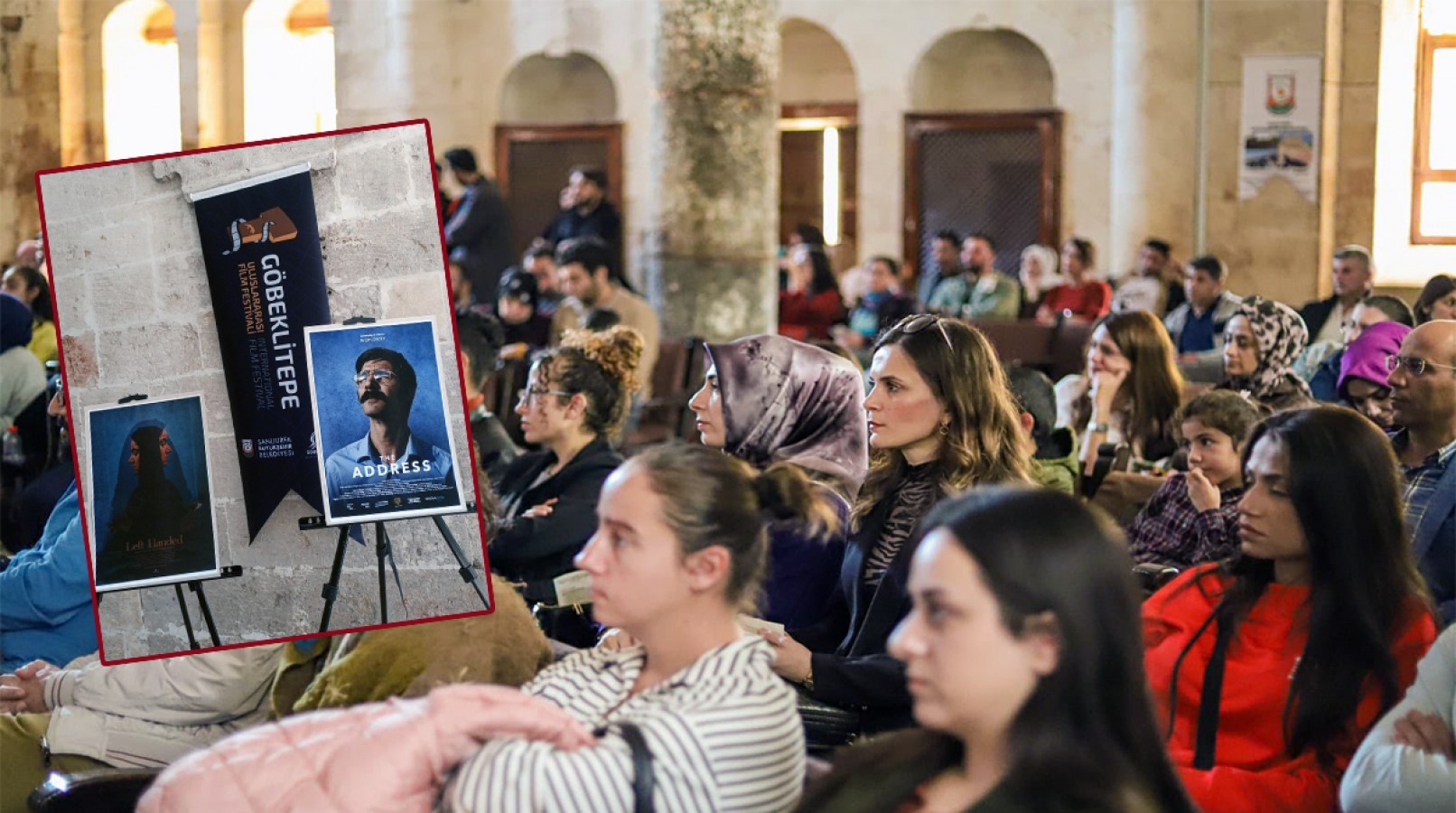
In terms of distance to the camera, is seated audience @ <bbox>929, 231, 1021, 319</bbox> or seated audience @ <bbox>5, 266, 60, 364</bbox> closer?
seated audience @ <bbox>5, 266, 60, 364</bbox>

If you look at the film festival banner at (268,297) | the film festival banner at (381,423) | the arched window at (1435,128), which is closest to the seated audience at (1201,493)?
the film festival banner at (381,423)

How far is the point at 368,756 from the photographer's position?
183 centimetres

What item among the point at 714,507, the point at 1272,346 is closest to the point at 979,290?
the point at 1272,346

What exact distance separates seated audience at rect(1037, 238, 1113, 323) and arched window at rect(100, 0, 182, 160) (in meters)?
7.97

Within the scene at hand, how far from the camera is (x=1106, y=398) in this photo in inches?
203

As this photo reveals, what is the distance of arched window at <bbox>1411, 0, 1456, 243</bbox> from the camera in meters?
7.09

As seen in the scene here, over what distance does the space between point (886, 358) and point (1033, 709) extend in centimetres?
145

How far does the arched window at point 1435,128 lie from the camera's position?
23.3 feet

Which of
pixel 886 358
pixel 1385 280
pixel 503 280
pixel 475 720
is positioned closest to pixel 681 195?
pixel 503 280

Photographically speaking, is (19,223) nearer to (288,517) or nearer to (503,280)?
(503,280)

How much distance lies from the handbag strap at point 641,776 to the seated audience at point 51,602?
213 centimetres

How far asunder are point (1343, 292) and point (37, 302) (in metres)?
6.12

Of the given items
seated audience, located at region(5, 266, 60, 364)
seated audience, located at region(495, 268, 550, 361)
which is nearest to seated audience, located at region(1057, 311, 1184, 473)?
A: seated audience, located at region(495, 268, 550, 361)

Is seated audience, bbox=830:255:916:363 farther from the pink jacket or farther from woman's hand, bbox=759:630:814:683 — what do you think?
the pink jacket
